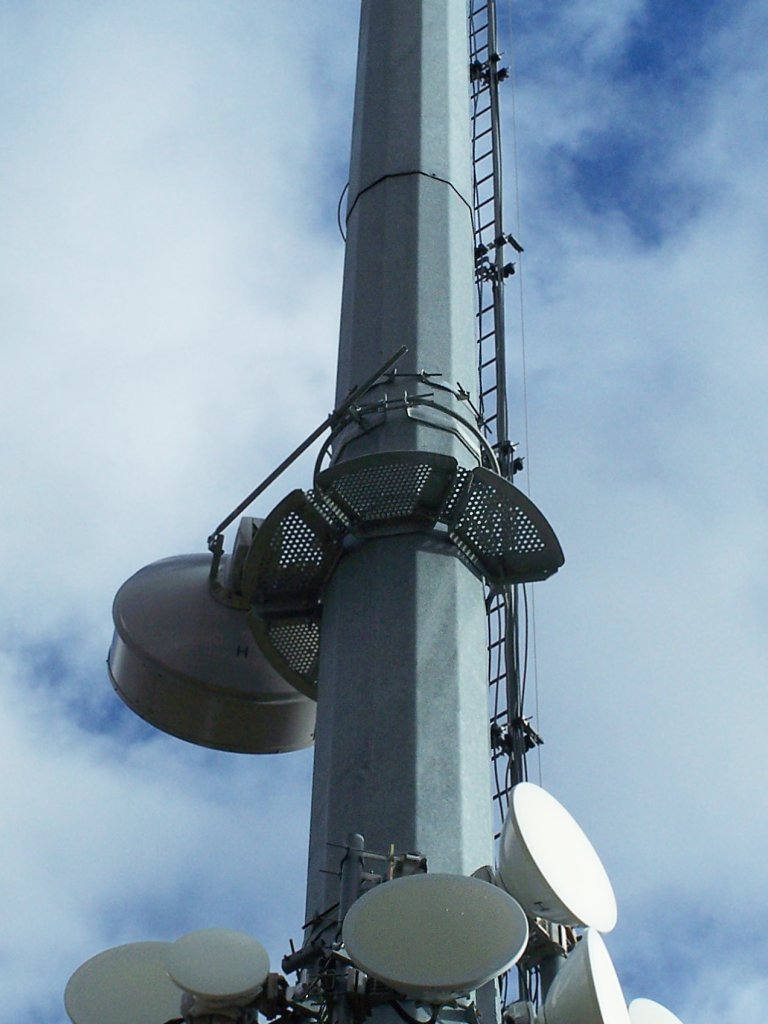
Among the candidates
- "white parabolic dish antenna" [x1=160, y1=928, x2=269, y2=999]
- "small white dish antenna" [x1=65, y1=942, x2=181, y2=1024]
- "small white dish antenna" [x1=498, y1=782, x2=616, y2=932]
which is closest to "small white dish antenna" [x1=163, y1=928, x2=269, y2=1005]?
"white parabolic dish antenna" [x1=160, y1=928, x2=269, y2=999]

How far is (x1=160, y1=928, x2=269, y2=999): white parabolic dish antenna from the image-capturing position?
7.06 m

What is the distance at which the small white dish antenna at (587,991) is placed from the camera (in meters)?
6.84

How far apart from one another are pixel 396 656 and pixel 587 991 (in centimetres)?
221

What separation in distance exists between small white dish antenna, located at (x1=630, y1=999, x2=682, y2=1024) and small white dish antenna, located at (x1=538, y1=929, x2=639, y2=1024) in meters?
0.52

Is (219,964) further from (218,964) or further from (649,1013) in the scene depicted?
(649,1013)

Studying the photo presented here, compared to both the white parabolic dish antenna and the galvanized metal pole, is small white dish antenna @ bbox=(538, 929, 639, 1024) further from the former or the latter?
the white parabolic dish antenna

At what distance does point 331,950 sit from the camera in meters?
7.10

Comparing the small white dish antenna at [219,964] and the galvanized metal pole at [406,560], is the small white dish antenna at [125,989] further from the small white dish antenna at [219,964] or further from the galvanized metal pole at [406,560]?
the galvanized metal pole at [406,560]

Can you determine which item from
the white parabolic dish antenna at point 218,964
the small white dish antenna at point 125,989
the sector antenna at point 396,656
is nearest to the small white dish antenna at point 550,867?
the sector antenna at point 396,656

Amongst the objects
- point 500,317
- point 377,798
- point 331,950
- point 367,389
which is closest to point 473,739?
point 377,798

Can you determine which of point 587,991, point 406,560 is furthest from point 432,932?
point 406,560

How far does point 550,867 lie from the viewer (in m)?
7.47

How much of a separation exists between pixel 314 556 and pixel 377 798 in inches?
76.5

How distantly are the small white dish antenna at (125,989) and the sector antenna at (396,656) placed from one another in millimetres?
12
